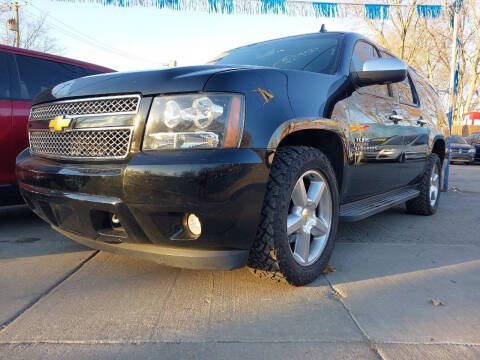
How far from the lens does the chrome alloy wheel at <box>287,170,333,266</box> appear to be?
231 cm

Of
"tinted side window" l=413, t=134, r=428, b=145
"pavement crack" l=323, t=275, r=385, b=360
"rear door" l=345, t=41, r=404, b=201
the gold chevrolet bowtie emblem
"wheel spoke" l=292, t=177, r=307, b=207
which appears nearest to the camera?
"pavement crack" l=323, t=275, r=385, b=360

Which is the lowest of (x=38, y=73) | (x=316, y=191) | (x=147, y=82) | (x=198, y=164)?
(x=316, y=191)

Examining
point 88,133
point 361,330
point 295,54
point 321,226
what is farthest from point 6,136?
point 361,330

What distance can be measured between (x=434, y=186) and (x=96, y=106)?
443cm

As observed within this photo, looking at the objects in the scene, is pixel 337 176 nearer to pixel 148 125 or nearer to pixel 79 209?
pixel 148 125

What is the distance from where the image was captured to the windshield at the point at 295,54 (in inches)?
115

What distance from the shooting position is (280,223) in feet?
6.77

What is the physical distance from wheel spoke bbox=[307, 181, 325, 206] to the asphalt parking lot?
550mm

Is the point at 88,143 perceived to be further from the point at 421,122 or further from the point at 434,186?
the point at 434,186

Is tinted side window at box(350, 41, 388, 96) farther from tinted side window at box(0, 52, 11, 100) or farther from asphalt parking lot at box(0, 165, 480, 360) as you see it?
tinted side window at box(0, 52, 11, 100)

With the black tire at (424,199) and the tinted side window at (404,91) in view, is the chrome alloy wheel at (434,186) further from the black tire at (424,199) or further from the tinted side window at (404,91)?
the tinted side window at (404,91)

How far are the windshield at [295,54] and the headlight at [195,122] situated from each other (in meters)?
1.24

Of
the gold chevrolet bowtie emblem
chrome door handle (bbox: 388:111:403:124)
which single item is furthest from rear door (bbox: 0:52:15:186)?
chrome door handle (bbox: 388:111:403:124)

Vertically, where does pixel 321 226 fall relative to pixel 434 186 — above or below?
above
